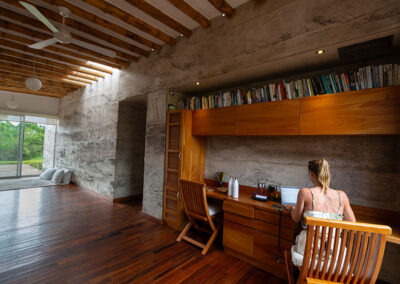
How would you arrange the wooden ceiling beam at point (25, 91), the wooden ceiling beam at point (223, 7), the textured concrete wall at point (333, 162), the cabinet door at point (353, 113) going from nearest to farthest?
the cabinet door at point (353, 113) → the textured concrete wall at point (333, 162) → the wooden ceiling beam at point (223, 7) → the wooden ceiling beam at point (25, 91)

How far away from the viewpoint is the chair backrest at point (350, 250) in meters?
1.22

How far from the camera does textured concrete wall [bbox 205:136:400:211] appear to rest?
6.83 ft

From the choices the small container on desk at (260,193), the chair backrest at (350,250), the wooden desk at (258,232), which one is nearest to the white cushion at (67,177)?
the wooden desk at (258,232)

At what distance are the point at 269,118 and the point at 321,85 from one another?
69 cm

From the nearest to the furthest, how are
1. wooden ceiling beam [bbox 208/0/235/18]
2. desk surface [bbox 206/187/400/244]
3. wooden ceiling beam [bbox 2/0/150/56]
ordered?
desk surface [bbox 206/187/400/244], wooden ceiling beam [bbox 208/0/235/18], wooden ceiling beam [bbox 2/0/150/56]

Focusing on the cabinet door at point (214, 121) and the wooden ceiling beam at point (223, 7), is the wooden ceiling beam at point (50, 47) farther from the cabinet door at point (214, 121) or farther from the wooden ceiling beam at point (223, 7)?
the wooden ceiling beam at point (223, 7)

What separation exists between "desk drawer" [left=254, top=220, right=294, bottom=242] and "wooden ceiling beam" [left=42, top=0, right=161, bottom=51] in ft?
12.5

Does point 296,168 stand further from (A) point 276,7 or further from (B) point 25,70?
(B) point 25,70

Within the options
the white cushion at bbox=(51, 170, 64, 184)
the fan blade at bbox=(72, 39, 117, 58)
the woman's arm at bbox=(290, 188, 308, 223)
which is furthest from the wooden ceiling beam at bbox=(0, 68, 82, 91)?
the woman's arm at bbox=(290, 188, 308, 223)

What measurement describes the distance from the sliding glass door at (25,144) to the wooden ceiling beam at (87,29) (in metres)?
6.73

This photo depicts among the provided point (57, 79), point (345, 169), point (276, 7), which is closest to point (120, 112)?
point (57, 79)

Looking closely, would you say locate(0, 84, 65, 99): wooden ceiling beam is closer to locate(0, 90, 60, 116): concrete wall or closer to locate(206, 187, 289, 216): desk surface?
locate(0, 90, 60, 116): concrete wall

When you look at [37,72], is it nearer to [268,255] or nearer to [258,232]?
[258,232]

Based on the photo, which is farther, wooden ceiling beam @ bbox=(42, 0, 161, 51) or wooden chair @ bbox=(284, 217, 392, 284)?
wooden ceiling beam @ bbox=(42, 0, 161, 51)
